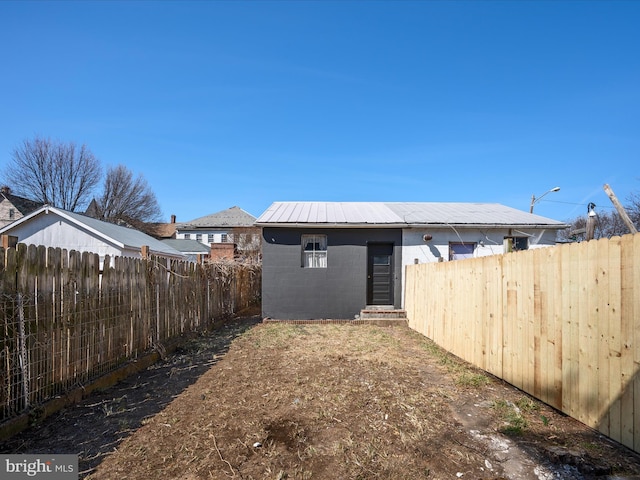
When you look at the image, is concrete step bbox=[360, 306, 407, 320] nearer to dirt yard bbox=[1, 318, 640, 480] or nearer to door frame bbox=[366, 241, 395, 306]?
door frame bbox=[366, 241, 395, 306]

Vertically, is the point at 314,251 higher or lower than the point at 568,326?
higher

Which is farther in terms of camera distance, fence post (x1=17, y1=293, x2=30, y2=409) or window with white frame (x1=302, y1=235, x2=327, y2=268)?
window with white frame (x1=302, y1=235, x2=327, y2=268)

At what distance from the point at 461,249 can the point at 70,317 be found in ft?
36.0

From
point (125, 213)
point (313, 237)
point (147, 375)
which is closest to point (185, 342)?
point (147, 375)

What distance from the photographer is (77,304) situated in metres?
4.45

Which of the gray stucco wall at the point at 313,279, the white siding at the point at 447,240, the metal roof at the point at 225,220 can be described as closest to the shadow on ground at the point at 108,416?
the gray stucco wall at the point at 313,279

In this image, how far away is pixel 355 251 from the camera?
11.7 meters

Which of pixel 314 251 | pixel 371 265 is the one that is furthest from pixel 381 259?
pixel 314 251

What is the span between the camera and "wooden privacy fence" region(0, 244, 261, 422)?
11.5 ft

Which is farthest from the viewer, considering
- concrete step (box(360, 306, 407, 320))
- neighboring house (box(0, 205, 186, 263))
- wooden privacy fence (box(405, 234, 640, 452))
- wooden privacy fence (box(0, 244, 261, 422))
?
neighboring house (box(0, 205, 186, 263))

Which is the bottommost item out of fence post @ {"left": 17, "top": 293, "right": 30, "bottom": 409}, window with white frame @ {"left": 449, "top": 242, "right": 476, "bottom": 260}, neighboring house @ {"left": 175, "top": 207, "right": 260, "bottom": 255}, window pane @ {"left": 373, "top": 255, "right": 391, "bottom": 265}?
fence post @ {"left": 17, "top": 293, "right": 30, "bottom": 409}

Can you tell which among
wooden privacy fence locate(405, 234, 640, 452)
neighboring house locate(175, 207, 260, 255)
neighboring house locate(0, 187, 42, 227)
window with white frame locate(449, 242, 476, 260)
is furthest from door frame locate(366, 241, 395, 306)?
neighboring house locate(0, 187, 42, 227)

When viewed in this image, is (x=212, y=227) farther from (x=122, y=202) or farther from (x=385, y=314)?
(x=385, y=314)

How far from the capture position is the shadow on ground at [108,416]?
3203 millimetres
